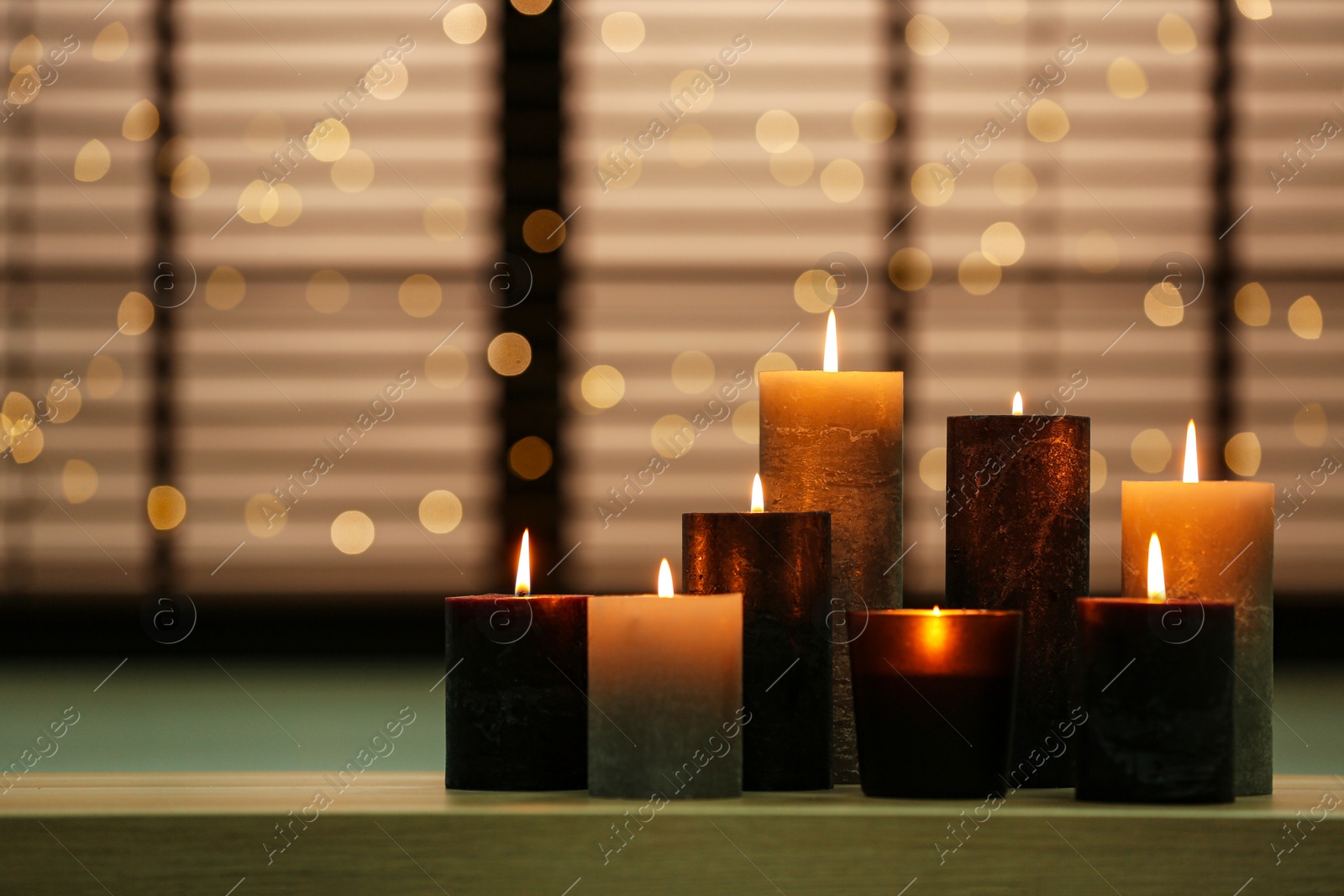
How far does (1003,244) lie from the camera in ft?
10.5

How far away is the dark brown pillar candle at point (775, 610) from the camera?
945 mm

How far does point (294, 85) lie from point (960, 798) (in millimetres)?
2777

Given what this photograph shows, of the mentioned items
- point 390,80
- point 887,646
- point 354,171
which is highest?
point 390,80

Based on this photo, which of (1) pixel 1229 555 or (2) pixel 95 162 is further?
(2) pixel 95 162

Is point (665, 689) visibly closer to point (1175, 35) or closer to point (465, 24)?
point (465, 24)

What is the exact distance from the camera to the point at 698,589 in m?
0.96

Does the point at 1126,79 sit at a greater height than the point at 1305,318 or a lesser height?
greater

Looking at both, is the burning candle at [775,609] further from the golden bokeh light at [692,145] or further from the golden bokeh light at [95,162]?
the golden bokeh light at [95,162]

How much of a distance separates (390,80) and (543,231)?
563 millimetres

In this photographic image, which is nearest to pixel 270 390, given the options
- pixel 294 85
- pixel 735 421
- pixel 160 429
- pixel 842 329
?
pixel 160 429

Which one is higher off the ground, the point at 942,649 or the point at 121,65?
the point at 121,65

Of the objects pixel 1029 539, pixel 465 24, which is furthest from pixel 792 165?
pixel 1029 539

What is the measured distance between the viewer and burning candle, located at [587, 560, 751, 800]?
0.89 meters

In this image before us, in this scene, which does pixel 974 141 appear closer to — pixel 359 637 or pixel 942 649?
pixel 359 637
